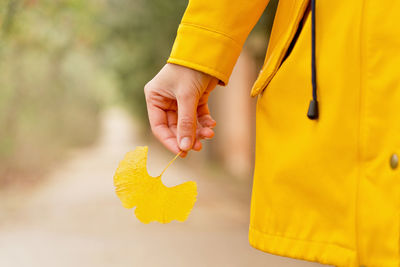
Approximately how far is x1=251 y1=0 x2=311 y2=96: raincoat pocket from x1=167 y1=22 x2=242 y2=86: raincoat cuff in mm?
99

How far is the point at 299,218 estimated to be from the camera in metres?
1.09

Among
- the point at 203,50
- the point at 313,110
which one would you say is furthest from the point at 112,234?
the point at 313,110

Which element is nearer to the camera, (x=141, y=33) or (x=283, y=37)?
(x=283, y=37)

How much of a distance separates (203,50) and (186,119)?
0.16m

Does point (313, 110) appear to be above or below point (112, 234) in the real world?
above

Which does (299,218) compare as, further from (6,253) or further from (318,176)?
(6,253)

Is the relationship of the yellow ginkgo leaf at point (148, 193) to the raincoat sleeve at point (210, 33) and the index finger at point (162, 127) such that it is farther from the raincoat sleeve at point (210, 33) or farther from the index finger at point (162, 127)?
the raincoat sleeve at point (210, 33)

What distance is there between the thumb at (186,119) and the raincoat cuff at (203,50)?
0.07m

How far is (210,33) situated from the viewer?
1206 millimetres

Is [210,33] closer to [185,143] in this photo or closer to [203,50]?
[203,50]

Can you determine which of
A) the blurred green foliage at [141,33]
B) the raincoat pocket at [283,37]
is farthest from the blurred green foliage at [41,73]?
the raincoat pocket at [283,37]

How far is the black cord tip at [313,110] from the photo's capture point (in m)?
1.05

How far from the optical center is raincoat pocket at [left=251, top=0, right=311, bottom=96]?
1123 millimetres

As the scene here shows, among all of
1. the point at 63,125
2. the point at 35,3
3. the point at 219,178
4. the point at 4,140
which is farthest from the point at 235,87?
the point at 35,3
